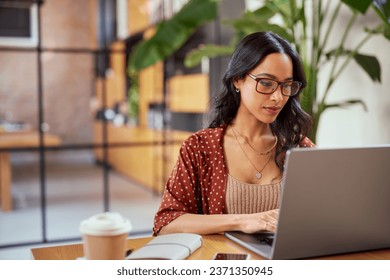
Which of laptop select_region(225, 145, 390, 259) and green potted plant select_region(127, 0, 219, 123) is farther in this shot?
green potted plant select_region(127, 0, 219, 123)

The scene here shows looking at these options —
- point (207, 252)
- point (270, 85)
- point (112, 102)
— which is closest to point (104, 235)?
point (207, 252)

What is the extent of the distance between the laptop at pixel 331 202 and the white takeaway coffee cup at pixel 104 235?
0.32 meters

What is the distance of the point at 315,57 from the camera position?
2717mm

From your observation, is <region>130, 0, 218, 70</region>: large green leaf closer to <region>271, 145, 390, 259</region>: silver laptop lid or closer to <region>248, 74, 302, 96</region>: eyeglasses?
<region>248, 74, 302, 96</region>: eyeglasses

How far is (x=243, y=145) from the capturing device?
68.0 inches

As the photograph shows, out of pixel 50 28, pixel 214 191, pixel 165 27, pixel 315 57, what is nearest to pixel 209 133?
pixel 214 191

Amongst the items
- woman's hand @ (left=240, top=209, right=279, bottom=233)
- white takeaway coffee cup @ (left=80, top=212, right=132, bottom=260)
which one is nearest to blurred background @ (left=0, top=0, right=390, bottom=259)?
woman's hand @ (left=240, top=209, right=279, bottom=233)

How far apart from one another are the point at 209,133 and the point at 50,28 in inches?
129

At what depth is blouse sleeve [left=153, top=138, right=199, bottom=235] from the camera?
61.4 inches

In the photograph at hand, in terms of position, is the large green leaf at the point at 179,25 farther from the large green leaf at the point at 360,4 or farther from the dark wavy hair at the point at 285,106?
the dark wavy hair at the point at 285,106

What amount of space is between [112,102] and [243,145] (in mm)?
6586

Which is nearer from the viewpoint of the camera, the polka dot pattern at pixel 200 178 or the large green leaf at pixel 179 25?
the polka dot pattern at pixel 200 178

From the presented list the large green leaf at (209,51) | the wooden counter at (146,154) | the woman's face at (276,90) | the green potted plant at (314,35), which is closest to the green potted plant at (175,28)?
the large green leaf at (209,51)

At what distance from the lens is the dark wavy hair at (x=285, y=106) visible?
1588 mm
